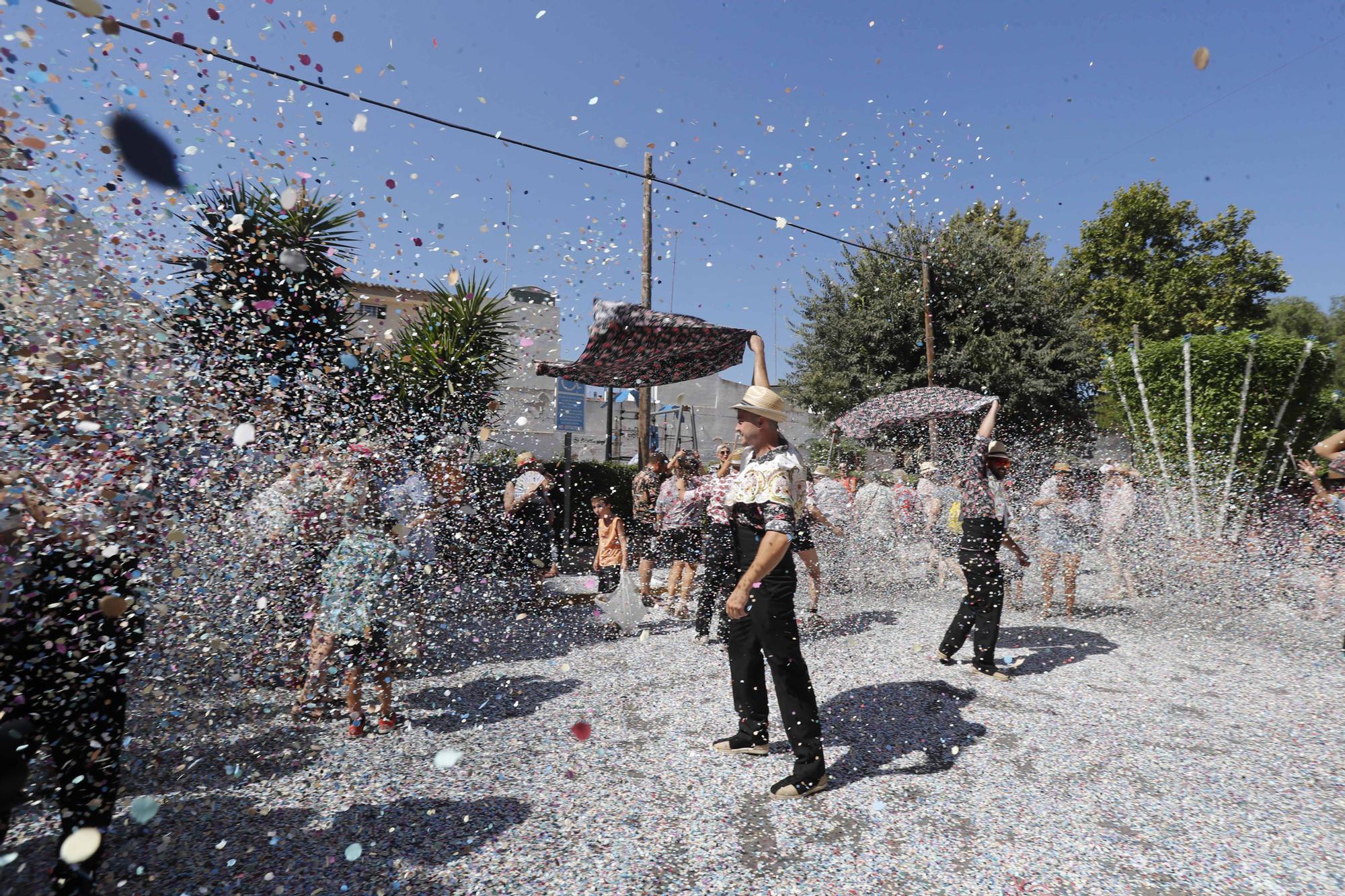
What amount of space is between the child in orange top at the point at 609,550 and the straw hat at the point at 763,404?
3.70m

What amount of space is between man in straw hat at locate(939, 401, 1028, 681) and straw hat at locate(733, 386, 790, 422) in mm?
2164

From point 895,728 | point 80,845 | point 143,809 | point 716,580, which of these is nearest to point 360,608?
point 143,809

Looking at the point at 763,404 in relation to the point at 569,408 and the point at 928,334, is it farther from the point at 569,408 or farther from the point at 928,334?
the point at 928,334

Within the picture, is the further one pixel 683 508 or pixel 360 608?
pixel 683 508

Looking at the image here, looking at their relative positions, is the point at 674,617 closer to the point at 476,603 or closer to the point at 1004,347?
the point at 476,603

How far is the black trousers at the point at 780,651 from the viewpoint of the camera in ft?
10.1

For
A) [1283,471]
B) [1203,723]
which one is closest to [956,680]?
[1203,723]

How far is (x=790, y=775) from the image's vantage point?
3.19 metres

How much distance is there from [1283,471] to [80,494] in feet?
41.4

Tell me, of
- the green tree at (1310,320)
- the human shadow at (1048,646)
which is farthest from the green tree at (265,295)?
the green tree at (1310,320)

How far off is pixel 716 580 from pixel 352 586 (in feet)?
9.42

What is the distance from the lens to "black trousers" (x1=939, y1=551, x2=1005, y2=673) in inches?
185

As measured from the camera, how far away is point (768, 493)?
3162 mm

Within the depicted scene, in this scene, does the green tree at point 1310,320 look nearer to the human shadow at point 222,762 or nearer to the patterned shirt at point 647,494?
Result: the patterned shirt at point 647,494
